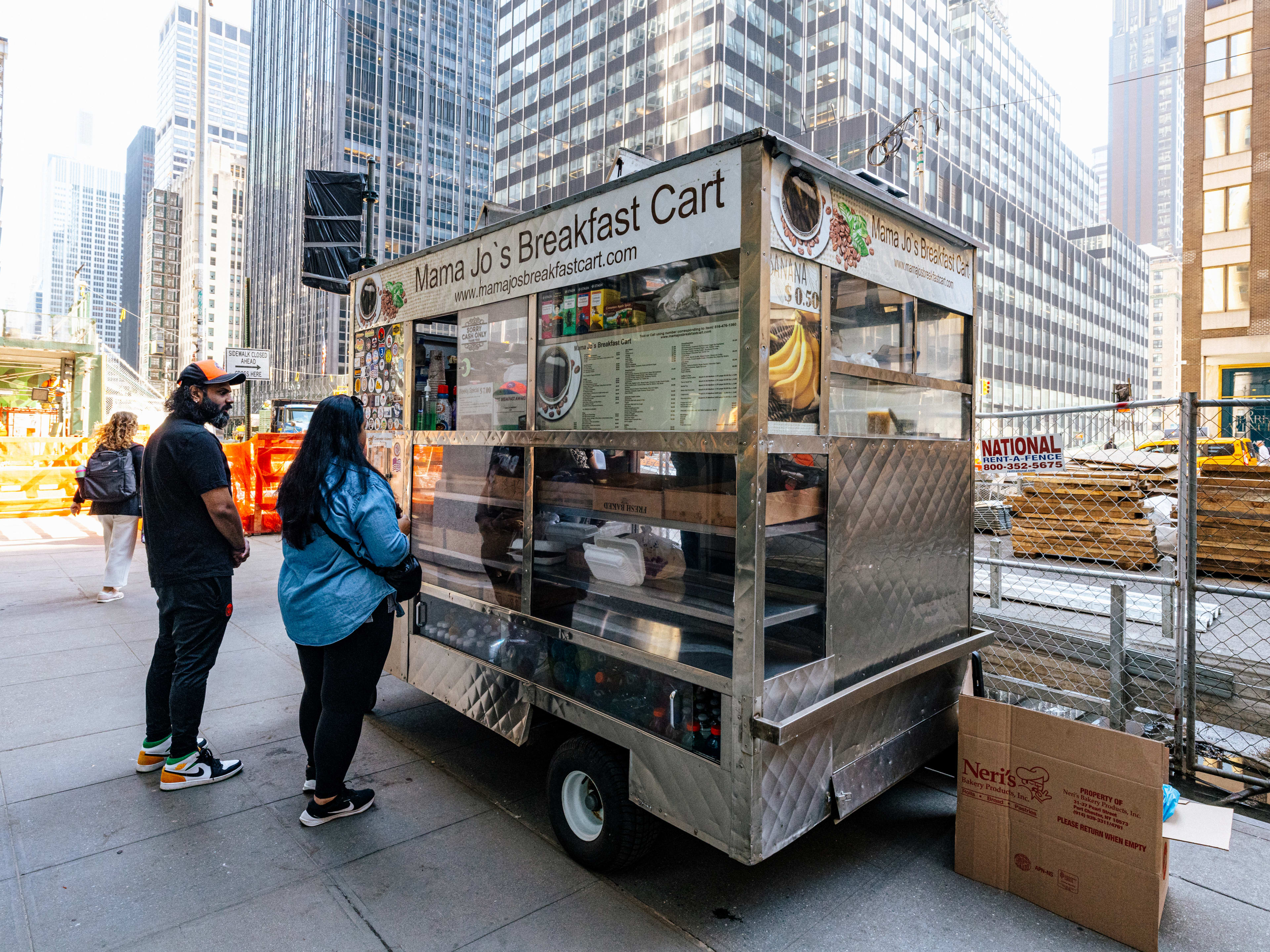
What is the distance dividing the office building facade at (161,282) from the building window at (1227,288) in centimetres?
11352

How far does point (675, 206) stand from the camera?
2.59 meters

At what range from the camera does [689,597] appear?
2.93 m

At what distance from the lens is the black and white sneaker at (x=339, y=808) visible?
3.12m

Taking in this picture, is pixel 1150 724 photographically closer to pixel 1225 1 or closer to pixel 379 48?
pixel 1225 1

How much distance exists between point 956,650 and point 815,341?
5.40 ft

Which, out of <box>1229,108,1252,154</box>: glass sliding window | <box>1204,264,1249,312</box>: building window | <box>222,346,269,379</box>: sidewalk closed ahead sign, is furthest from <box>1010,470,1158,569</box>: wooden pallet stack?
<box>1229,108,1252,154</box>: glass sliding window

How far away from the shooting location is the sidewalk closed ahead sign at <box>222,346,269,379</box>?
41.3 ft

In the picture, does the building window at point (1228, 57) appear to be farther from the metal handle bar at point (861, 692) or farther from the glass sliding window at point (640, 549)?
the glass sliding window at point (640, 549)

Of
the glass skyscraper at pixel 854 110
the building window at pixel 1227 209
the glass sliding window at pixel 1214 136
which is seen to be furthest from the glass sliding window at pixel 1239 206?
the glass skyscraper at pixel 854 110

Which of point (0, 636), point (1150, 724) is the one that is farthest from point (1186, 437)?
point (0, 636)

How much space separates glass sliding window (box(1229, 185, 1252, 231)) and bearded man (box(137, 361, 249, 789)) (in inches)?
1608

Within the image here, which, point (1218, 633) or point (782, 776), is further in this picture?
point (1218, 633)

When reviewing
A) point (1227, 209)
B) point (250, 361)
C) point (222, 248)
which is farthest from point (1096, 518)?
point (222, 248)

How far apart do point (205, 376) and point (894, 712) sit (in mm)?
3592
